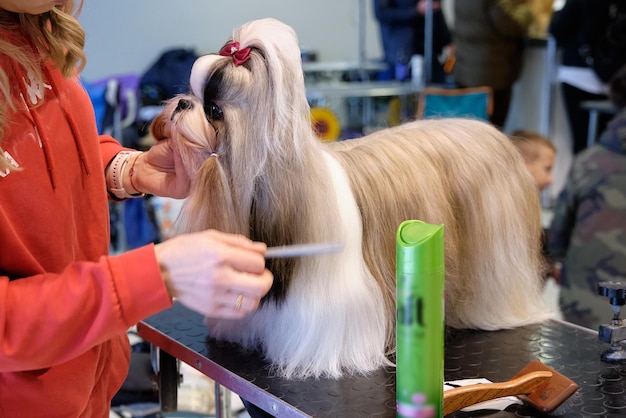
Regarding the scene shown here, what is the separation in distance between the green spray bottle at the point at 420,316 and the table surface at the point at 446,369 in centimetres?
27

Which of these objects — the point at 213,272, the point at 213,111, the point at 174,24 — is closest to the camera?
the point at 213,272

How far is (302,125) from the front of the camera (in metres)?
1.38

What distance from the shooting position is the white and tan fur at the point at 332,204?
53.7 inches

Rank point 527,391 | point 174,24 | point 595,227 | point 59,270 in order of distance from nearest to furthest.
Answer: point 59,270 → point 527,391 → point 595,227 → point 174,24

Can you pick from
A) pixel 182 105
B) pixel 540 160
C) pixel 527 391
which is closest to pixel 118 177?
pixel 182 105

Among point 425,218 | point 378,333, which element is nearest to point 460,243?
point 425,218

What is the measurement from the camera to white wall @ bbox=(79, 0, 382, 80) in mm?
6828

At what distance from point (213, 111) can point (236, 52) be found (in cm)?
12

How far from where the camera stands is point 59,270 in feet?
3.75

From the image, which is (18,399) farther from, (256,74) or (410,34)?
(410,34)

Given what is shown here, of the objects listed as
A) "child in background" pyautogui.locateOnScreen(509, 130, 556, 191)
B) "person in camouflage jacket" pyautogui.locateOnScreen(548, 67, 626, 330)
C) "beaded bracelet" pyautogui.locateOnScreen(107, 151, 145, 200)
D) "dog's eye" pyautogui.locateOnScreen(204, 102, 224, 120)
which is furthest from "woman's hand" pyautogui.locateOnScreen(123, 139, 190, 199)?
"child in background" pyautogui.locateOnScreen(509, 130, 556, 191)

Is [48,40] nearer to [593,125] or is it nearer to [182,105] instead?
[182,105]

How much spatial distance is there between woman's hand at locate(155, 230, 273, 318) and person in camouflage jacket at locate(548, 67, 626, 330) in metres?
1.48

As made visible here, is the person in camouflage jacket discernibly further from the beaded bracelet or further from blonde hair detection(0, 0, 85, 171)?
blonde hair detection(0, 0, 85, 171)
